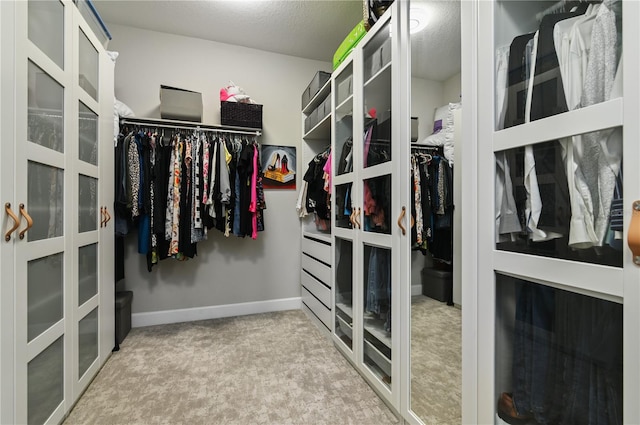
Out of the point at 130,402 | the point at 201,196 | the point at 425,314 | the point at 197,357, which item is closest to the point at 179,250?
the point at 201,196

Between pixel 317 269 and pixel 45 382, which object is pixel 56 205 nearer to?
pixel 45 382

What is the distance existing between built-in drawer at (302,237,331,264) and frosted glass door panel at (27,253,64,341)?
163 centimetres

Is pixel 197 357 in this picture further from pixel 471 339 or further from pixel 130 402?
pixel 471 339

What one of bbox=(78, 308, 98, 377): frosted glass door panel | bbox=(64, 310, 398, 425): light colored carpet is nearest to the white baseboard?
bbox=(64, 310, 398, 425): light colored carpet

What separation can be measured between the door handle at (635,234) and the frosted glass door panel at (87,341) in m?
2.28

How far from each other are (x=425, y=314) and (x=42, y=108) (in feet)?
6.41

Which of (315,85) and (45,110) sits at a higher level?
(315,85)

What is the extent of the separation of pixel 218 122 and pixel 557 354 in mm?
2943

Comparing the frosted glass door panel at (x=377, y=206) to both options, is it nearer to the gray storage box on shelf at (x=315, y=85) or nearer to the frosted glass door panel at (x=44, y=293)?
the gray storage box on shelf at (x=315, y=85)

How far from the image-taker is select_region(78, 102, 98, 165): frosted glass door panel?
1.63 meters

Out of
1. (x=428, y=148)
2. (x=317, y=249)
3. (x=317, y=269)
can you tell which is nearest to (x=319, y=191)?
(x=317, y=249)

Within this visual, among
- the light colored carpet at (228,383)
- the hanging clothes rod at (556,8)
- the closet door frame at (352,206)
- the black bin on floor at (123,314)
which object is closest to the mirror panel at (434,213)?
the hanging clothes rod at (556,8)

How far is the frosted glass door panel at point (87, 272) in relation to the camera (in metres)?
1.63

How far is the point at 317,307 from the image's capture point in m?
2.60
